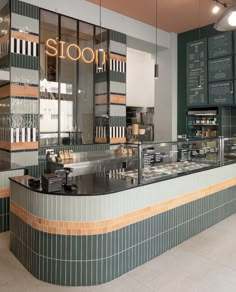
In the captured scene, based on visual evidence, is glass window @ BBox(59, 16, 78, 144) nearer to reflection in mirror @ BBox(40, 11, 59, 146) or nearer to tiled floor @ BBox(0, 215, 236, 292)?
reflection in mirror @ BBox(40, 11, 59, 146)

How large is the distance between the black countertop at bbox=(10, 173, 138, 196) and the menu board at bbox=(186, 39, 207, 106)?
184 inches

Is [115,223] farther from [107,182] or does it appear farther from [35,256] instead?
[35,256]

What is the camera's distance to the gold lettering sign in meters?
5.30

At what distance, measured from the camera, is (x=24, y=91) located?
4.78 meters

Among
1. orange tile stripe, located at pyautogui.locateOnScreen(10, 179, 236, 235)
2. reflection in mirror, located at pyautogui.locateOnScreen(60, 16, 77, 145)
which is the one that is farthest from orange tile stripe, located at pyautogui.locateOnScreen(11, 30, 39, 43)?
orange tile stripe, located at pyautogui.locateOnScreen(10, 179, 236, 235)

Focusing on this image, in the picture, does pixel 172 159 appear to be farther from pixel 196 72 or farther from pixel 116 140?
pixel 196 72

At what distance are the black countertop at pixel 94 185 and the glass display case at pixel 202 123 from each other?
4.44 m

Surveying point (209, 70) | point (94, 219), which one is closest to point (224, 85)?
point (209, 70)

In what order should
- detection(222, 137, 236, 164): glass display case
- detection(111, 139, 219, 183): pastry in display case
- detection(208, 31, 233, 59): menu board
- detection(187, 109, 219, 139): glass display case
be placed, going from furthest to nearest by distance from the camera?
detection(187, 109, 219, 139): glass display case
detection(208, 31, 233, 59): menu board
detection(222, 137, 236, 164): glass display case
detection(111, 139, 219, 183): pastry in display case

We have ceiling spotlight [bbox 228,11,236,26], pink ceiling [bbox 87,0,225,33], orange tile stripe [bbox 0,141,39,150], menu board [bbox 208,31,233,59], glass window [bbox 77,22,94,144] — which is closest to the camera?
ceiling spotlight [bbox 228,11,236,26]

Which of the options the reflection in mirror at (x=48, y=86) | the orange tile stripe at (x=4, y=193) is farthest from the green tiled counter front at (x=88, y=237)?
the reflection in mirror at (x=48, y=86)

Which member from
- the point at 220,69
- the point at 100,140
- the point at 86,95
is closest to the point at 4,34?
the point at 86,95

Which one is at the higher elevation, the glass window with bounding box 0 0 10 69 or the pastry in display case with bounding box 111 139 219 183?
the glass window with bounding box 0 0 10 69

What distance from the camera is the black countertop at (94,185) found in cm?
275
